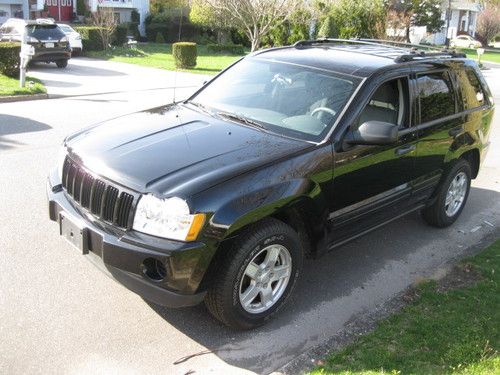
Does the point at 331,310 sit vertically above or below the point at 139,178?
below

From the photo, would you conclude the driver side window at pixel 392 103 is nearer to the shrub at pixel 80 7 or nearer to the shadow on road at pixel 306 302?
the shadow on road at pixel 306 302

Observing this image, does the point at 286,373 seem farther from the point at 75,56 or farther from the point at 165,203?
the point at 75,56

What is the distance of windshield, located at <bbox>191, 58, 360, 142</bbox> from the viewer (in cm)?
421

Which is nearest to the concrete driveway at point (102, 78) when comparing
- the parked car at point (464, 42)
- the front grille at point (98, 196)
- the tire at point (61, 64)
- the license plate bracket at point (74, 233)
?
the tire at point (61, 64)

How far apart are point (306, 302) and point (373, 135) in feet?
4.40

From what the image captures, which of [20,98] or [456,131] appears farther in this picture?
[20,98]

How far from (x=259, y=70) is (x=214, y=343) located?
2.48 meters

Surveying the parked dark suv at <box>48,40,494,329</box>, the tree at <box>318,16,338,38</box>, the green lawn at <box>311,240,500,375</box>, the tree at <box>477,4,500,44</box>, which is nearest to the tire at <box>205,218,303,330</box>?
the parked dark suv at <box>48,40,494,329</box>

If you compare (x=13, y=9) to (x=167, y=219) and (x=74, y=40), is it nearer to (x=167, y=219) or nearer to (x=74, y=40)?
(x=74, y=40)

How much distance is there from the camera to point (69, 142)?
420 centimetres

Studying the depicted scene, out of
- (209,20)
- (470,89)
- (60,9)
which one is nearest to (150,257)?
(470,89)

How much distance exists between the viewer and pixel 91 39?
92.5 ft

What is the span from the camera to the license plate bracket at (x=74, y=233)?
11.4ft

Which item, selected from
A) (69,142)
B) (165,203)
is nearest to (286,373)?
(165,203)
